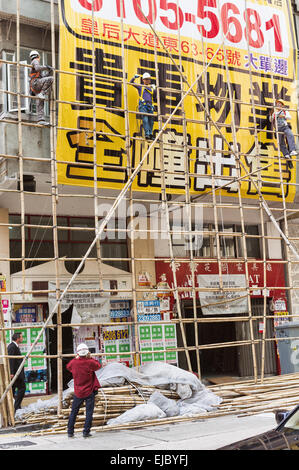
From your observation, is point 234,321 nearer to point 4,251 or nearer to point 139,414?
point 4,251

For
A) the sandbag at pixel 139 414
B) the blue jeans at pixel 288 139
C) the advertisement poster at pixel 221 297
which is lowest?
the sandbag at pixel 139 414

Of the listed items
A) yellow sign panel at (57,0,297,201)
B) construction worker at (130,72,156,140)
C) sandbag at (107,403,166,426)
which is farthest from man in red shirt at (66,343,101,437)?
construction worker at (130,72,156,140)

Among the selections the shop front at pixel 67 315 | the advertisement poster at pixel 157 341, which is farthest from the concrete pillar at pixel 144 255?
the advertisement poster at pixel 157 341

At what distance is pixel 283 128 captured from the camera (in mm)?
12586

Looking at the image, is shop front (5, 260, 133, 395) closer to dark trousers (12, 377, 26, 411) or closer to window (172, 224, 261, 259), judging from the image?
dark trousers (12, 377, 26, 411)

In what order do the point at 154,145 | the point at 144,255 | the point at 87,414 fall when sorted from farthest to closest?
1. the point at 144,255
2. the point at 154,145
3. the point at 87,414

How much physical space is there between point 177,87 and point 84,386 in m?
6.96

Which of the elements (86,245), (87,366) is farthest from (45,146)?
(87,366)

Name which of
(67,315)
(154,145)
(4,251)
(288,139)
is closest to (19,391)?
(67,315)

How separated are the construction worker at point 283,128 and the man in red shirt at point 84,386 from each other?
7.00 meters

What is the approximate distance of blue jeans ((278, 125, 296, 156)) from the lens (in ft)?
40.8

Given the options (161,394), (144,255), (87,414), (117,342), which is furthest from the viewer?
(144,255)

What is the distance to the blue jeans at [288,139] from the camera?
1244 cm

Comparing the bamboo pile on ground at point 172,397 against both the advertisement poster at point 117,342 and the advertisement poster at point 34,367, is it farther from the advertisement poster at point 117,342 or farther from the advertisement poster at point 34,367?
the advertisement poster at point 117,342
